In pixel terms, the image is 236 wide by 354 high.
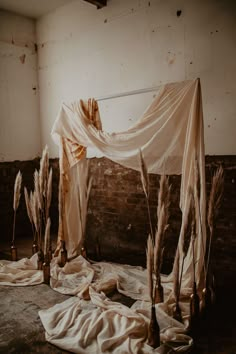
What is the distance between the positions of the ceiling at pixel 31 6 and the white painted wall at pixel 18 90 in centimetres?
14

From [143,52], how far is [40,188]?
190 centimetres

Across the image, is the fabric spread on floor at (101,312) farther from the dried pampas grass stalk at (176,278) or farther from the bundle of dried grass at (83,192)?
the bundle of dried grass at (83,192)

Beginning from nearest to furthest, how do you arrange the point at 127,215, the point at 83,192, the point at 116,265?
the point at 116,265 → the point at 83,192 → the point at 127,215

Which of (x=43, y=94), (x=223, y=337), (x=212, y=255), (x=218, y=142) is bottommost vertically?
(x=223, y=337)

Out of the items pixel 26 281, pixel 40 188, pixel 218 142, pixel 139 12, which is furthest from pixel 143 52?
pixel 26 281

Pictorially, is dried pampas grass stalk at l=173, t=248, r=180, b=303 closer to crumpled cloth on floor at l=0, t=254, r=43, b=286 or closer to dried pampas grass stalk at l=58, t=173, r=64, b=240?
crumpled cloth on floor at l=0, t=254, r=43, b=286

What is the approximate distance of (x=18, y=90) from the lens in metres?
4.75

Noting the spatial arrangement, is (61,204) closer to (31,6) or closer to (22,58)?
(22,58)

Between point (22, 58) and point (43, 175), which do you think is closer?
point (43, 175)

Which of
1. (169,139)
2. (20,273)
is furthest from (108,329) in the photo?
(169,139)

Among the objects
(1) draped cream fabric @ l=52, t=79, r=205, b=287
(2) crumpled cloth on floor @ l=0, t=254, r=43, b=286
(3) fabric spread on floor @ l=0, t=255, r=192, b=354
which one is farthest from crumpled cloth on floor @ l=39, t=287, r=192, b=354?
(2) crumpled cloth on floor @ l=0, t=254, r=43, b=286

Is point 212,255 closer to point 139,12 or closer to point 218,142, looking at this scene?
point 218,142

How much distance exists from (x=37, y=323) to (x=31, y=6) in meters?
4.11

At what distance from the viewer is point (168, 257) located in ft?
11.2
